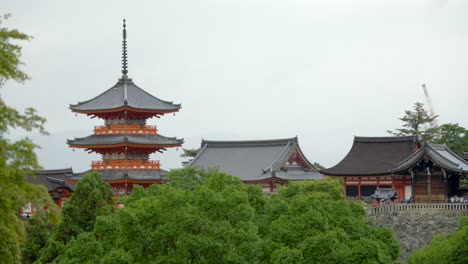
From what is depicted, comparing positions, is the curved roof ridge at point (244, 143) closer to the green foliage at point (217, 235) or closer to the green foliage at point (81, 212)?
the green foliage at point (81, 212)

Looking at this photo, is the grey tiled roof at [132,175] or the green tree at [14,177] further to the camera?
the grey tiled roof at [132,175]

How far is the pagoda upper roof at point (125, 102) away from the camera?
62.6 metres

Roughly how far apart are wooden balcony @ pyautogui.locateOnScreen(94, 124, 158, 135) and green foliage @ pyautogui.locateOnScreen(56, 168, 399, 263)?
26820 millimetres

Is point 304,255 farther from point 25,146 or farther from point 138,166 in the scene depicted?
point 138,166

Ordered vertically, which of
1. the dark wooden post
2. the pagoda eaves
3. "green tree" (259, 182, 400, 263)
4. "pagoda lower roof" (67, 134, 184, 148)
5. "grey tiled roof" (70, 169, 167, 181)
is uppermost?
the pagoda eaves

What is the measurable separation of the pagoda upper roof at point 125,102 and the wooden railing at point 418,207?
1710 centimetres

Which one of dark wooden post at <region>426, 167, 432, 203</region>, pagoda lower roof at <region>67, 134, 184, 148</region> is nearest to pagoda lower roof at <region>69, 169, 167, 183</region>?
pagoda lower roof at <region>67, 134, 184, 148</region>

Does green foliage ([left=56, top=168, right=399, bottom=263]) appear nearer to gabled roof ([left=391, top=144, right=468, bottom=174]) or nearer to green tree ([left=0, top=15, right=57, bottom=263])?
green tree ([left=0, top=15, right=57, bottom=263])

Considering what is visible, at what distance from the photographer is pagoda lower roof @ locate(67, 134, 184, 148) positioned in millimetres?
61500

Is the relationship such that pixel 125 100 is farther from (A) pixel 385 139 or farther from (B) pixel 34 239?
(B) pixel 34 239

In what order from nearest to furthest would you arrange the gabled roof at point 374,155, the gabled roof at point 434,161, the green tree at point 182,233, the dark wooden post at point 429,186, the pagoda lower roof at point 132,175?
1. the green tree at point 182,233
2. the gabled roof at point 434,161
3. the dark wooden post at point 429,186
4. the pagoda lower roof at point 132,175
5. the gabled roof at point 374,155

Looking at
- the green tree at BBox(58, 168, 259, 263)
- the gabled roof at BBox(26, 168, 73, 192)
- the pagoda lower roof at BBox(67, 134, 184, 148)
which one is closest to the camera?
the green tree at BBox(58, 168, 259, 263)

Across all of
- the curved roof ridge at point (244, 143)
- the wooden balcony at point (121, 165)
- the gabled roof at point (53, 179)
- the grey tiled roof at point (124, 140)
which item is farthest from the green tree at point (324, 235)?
the curved roof ridge at point (244, 143)

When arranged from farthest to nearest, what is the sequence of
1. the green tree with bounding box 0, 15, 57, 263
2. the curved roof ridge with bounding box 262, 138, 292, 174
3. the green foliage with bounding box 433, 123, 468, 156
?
the green foliage with bounding box 433, 123, 468, 156 < the curved roof ridge with bounding box 262, 138, 292, 174 < the green tree with bounding box 0, 15, 57, 263
